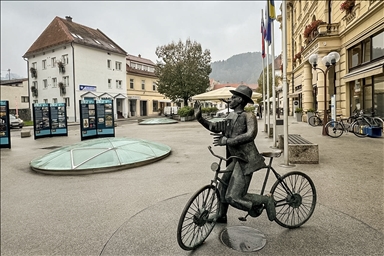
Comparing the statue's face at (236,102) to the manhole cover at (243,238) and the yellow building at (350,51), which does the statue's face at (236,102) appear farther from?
the yellow building at (350,51)

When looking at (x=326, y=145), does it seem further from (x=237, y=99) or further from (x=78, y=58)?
(x=78, y=58)

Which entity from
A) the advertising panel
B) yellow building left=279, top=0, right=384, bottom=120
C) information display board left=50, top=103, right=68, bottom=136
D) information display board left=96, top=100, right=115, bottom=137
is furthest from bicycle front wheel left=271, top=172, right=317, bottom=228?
information display board left=50, top=103, right=68, bottom=136

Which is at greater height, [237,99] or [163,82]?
[163,82]

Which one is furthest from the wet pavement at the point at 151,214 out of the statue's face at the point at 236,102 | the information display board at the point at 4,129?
the information display board at the point at 4,129

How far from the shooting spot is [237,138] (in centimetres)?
282

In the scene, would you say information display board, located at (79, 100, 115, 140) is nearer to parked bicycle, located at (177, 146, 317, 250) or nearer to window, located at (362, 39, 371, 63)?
parked bicycle, located at (177, 146, 317, 250)

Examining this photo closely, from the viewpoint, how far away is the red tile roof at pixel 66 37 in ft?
112

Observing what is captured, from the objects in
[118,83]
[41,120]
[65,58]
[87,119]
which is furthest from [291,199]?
[118,83]

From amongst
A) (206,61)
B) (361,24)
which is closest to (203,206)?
(361,24)

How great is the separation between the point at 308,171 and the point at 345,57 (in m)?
12.0

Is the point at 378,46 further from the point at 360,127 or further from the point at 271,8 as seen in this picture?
the point at 271,8

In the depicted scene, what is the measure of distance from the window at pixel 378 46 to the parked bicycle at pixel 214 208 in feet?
36.9

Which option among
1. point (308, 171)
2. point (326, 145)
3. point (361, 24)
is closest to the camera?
point (308, 171)

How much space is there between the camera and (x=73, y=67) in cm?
3256
